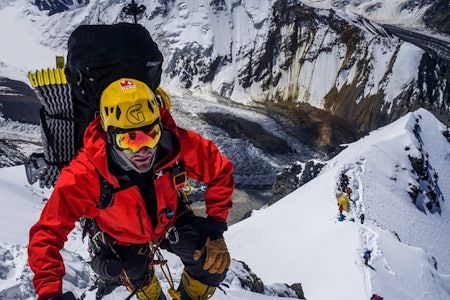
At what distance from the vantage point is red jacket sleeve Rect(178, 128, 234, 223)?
495 cm

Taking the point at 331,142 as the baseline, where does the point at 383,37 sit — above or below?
above

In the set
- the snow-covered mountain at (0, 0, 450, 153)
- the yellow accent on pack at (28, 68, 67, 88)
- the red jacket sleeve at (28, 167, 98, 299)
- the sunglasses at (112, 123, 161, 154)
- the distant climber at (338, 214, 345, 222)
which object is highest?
the yellow accent on pack at (28, 68, 67, 88)

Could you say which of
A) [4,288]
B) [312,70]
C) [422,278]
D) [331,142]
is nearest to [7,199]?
[4,288]

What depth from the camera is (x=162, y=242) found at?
18.1 ft

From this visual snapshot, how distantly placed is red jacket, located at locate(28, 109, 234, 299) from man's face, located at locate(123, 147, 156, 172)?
23 cm

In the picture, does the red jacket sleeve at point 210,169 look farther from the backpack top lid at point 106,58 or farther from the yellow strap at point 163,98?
the backpack top lid at point 106,58

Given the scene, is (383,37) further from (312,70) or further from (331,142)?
(331,142)

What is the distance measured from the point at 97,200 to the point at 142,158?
1.93 ft

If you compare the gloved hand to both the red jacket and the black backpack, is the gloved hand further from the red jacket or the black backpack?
the black backpack

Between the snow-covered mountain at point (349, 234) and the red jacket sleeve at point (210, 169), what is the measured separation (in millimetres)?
2926

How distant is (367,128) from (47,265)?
54.1m

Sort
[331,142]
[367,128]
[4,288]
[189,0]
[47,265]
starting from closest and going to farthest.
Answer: [47,265], [4,288], [367,128], [331,142], [189,0]

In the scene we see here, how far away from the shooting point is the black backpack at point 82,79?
4832 mm

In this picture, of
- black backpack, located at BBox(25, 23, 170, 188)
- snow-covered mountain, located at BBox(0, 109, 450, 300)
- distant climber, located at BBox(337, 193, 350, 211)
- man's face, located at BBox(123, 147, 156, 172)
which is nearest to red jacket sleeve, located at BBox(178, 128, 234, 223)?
man's face, located at BBox(123, 147, 156, 172)
